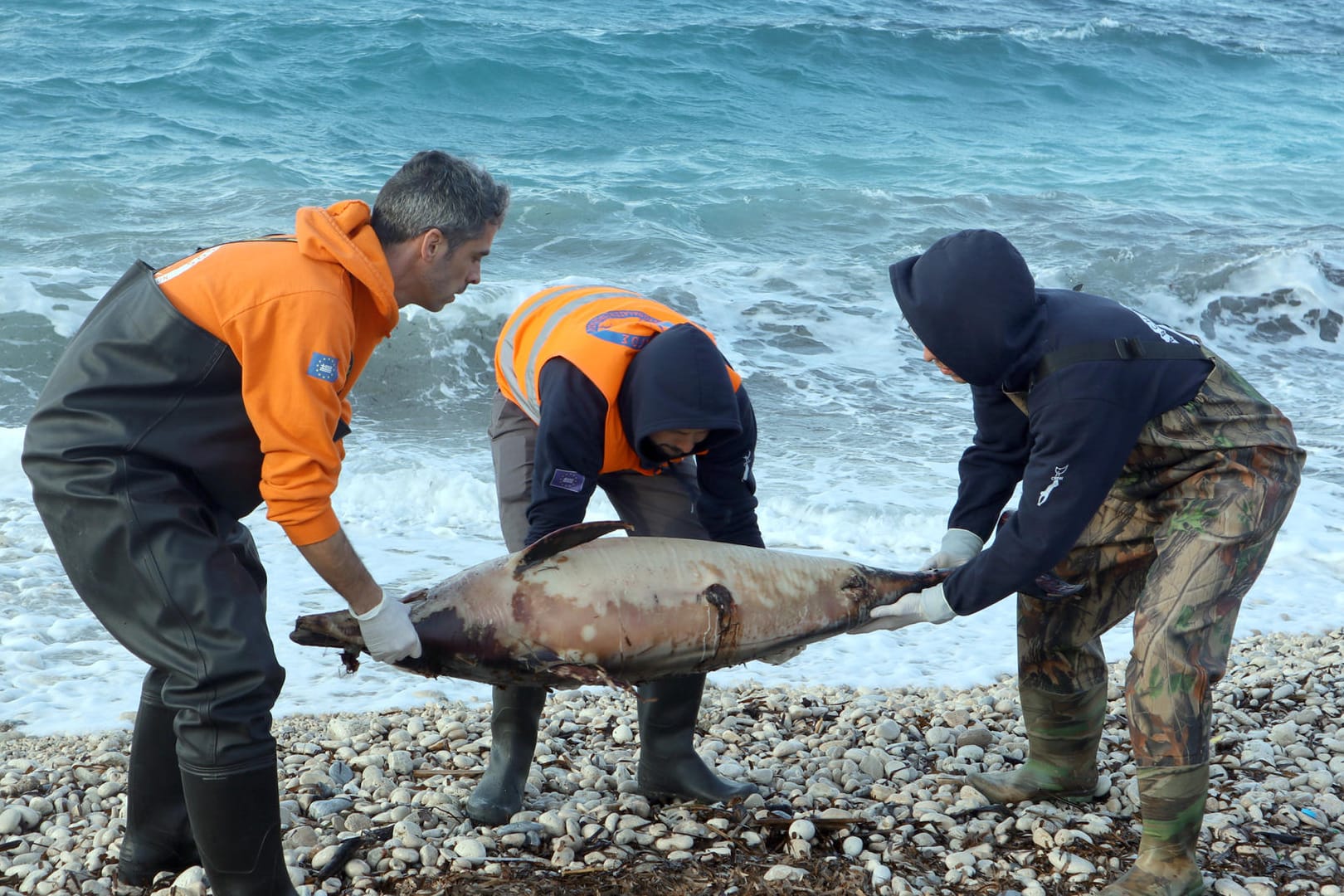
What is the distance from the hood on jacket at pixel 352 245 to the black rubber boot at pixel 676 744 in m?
1.73

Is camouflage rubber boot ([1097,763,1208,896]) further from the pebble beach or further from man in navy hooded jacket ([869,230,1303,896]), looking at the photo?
the pebble beach

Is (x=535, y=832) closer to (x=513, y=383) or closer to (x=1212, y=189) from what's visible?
(x=513, y=383)

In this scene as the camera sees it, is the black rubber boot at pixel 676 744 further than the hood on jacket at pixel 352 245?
Yes

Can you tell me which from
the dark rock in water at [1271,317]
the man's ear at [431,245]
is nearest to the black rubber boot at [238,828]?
the man's ear at [431,245]

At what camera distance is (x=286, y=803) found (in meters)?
4.14

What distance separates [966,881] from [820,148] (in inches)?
716

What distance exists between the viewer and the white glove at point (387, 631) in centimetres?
323

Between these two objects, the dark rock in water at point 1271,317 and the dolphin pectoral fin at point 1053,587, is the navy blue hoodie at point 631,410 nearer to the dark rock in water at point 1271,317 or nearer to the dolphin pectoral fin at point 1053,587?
the dolphin pectoral fin at point 1053,587

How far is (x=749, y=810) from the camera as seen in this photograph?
13.6ft

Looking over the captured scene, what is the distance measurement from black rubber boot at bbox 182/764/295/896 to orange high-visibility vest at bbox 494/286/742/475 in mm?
1438

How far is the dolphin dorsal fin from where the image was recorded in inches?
134

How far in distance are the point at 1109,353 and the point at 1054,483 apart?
1.28ft

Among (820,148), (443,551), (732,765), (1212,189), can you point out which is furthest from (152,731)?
(1212,189)

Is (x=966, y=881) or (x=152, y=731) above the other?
(x=152, y=731)
